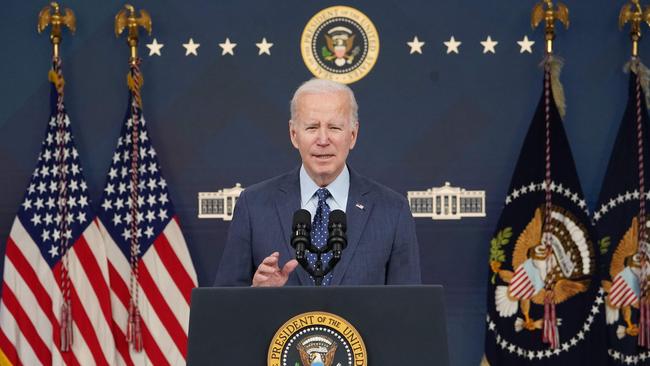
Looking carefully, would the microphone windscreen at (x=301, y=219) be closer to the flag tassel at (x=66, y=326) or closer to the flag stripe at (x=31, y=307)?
the flag tassel at (x=66, y=326)

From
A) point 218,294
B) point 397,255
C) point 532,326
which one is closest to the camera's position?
point 218,294

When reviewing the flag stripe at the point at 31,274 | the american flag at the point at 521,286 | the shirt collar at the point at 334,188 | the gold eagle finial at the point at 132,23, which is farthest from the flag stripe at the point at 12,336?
the shirt collar at the point at 334,188

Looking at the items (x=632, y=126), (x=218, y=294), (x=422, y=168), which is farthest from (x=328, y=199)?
(x=632, y=126)

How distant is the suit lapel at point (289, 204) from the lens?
9.87 feet

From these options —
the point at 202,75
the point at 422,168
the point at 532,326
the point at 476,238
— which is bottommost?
the point at 532,326

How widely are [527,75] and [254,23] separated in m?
1.55

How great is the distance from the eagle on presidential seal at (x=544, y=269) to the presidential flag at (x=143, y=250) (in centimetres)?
173

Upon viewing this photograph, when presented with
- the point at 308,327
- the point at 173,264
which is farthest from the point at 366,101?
the point at 308,327

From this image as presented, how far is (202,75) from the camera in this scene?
563 centimetres

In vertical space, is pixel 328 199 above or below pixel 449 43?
below

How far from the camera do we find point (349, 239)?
9.93 ft

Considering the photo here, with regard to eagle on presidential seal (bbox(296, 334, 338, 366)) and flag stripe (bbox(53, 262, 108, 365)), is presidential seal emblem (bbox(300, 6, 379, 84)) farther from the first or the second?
eagle on presidential seal (bbox(296, 334, 338, 366))

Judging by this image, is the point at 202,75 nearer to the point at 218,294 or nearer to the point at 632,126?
the point at 632,126

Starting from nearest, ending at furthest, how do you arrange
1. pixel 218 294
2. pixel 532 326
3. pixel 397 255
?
pixel 218 294
pixel 397 255
pixel 532 326
